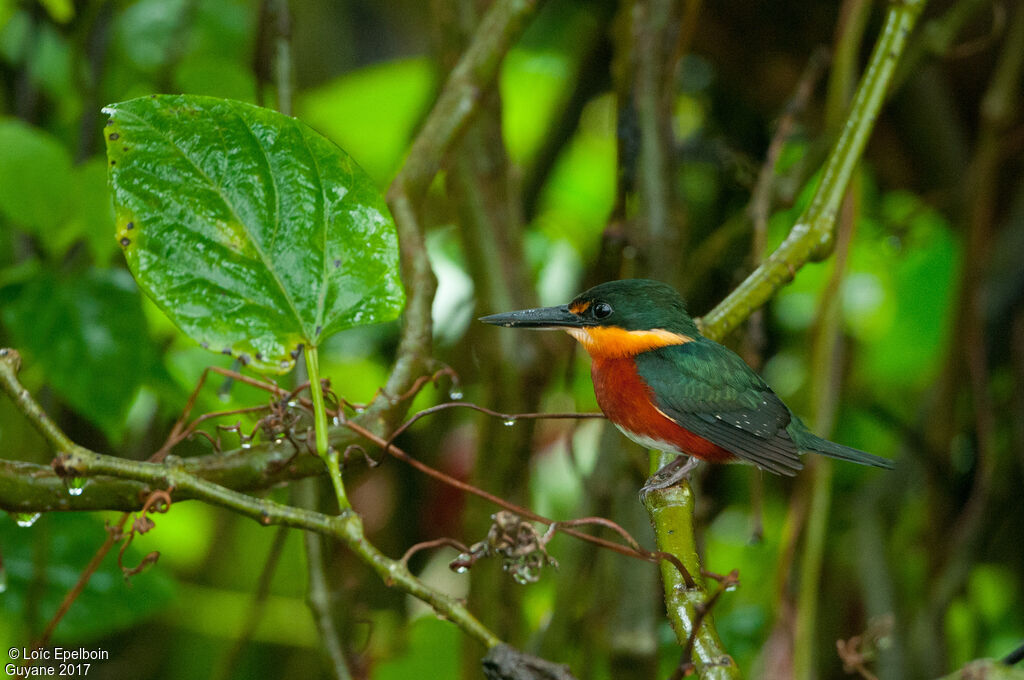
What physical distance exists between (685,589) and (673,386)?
1.84 ft

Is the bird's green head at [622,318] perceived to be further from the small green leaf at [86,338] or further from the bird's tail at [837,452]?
the small green leaf at [86,338]

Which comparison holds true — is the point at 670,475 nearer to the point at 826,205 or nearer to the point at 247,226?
the point at 826,205

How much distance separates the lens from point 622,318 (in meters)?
1.50

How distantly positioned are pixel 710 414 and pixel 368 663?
104cm

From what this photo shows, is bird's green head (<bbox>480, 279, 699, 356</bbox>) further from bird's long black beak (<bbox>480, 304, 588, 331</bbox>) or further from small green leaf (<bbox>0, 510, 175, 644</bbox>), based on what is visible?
small green leaf (<bbox>0, 510, 175, 644</bbox>)

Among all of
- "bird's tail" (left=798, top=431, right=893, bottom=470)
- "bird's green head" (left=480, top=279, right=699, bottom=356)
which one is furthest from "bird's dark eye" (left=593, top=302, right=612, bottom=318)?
"bird's tail" (left=798, top=431, right=893, bottom=470)

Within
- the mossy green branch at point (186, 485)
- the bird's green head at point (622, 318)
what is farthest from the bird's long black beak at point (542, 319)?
the mossy green branch at point (186, 485)

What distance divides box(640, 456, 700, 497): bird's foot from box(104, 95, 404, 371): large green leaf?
40 centimetres

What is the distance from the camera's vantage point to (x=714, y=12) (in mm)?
2654

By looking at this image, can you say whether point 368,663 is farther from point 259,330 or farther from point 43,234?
point 259,330

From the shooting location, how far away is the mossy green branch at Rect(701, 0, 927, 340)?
1.33 m

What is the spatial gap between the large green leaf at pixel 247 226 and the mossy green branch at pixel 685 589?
0.37 metres

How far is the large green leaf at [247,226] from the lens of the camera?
91 cm

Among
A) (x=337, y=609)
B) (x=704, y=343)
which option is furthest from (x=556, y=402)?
(x=704, y=343)
